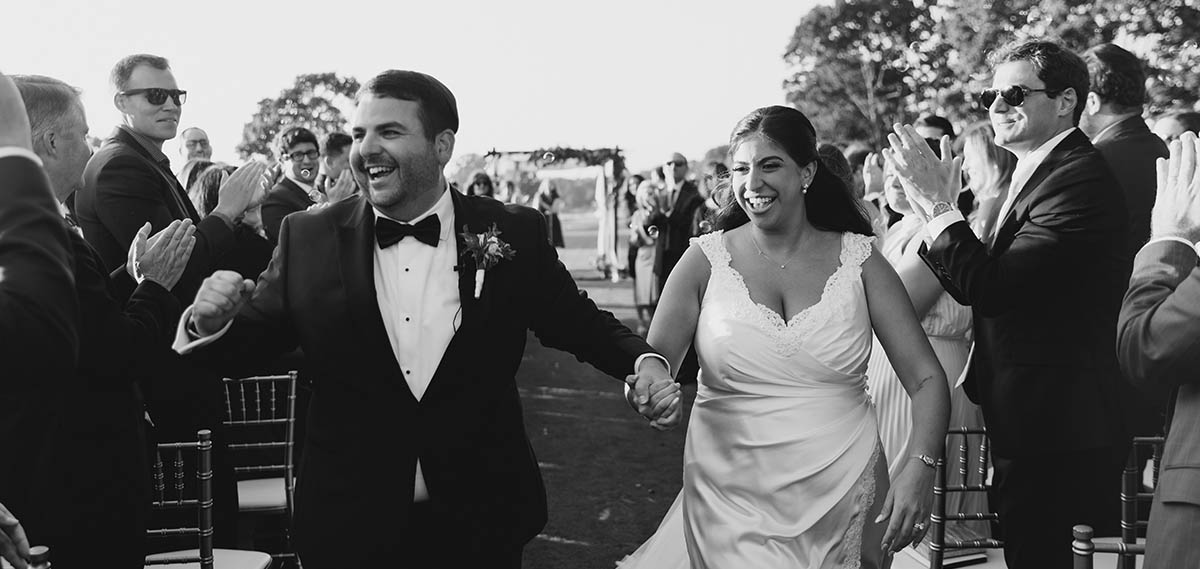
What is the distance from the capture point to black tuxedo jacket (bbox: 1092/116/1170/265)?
4.41 m

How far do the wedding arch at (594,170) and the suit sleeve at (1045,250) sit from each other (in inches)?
685

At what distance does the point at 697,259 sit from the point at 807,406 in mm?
645

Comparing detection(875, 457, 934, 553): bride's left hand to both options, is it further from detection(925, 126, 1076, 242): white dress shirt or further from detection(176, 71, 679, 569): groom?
detection(925, 126, 1076, 242): white dress shirt

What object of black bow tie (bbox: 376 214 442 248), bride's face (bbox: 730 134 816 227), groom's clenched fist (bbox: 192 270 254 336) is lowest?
groom's clenched fist (bbox: 192 270 254 336)

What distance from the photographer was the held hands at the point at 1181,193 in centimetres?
228

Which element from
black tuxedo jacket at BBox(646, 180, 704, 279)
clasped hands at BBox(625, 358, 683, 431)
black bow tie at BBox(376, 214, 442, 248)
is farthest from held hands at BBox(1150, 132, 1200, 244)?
black tuxedo jacket at BBox(646, 180, 704, 279)

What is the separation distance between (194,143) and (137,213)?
4294 millimetres

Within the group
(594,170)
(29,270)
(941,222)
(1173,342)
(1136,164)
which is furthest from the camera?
(594,170)

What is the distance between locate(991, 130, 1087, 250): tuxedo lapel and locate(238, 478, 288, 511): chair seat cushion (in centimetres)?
342

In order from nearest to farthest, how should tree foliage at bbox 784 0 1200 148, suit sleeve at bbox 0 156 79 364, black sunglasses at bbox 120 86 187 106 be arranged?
suit sleeve at bbox 0 156 79 364, black sunglasses at bbox 120 86 187 106, tree foliage at bbox 784 0 1200 148

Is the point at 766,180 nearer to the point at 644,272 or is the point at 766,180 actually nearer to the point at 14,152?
the point at 14,152

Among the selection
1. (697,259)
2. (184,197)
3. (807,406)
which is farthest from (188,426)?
(807,406)

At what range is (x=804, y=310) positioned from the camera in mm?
3416

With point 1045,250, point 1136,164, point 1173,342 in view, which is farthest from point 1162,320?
point 1136,164
